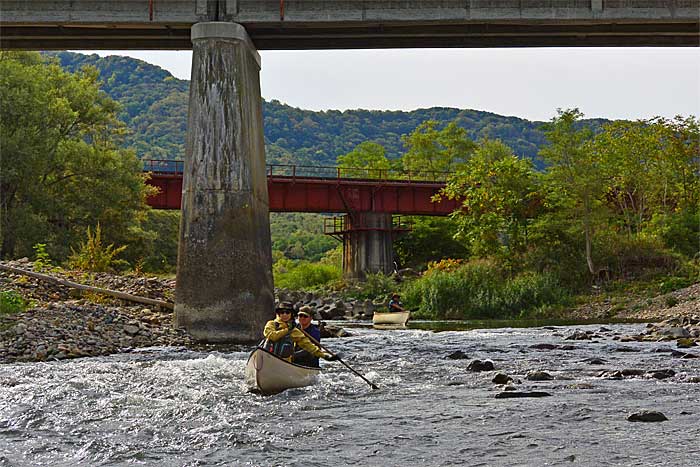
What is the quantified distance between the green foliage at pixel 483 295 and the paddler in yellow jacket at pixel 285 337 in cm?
2237

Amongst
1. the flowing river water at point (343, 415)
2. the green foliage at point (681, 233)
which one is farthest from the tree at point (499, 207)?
the flowing river water at point (343, 415)

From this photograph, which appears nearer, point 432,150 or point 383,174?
point 383,174

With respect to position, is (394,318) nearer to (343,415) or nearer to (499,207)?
(499,207)

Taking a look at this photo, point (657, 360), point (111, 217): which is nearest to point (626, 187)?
point (111, 217)

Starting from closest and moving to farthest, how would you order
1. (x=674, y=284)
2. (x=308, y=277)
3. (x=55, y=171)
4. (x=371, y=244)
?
(x=674, y=284) → (x=55, y=171) → (x=371, y=244) → (x=308, y=277)

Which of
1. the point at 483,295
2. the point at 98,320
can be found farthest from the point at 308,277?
the point at 98,320

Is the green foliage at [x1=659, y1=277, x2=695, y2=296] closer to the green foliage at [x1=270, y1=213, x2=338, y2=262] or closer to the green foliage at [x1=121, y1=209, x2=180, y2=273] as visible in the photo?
the green foliage at [x1=121, y1=209, x2=180, y2=273]

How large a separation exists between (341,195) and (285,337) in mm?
36760

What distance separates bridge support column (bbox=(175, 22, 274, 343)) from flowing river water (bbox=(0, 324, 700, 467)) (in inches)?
123

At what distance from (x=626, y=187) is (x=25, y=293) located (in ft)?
124

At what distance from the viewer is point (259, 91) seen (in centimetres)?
2366

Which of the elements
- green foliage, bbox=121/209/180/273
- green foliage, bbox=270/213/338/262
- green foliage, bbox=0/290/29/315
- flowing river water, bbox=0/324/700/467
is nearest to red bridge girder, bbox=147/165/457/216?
green foliage, bbox=121/209/180/273

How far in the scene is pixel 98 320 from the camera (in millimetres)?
20219

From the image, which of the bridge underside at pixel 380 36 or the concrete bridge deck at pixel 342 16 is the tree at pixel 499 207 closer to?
the bridge underside at pixel 380 36
